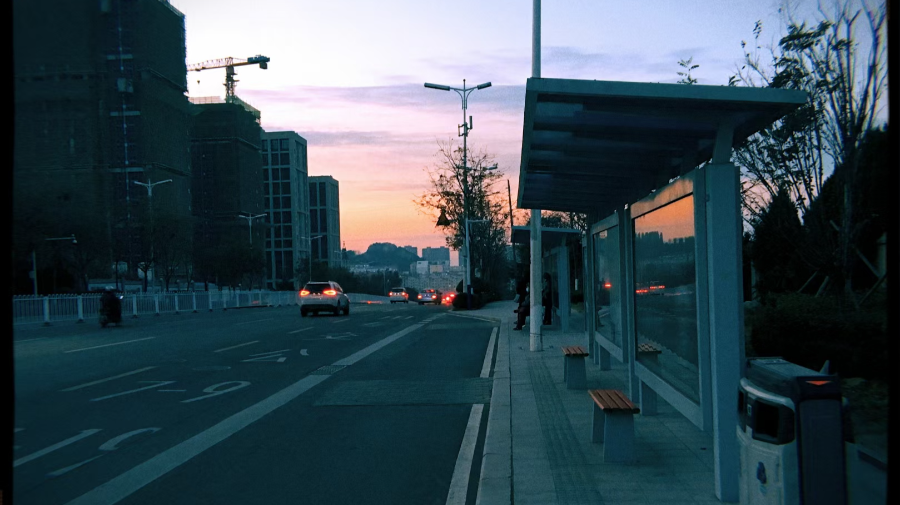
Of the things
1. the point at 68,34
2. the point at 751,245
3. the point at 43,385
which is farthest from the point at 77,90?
the point at 751,245

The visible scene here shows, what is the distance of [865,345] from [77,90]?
8.47 meters

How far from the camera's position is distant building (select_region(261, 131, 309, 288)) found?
13875 centimetres

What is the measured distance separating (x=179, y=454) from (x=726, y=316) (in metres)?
5.06

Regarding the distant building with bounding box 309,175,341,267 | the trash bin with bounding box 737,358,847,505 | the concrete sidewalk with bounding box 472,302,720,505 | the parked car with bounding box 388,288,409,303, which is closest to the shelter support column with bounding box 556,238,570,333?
the concrete sidewalk with bounding box 472,302,720,505

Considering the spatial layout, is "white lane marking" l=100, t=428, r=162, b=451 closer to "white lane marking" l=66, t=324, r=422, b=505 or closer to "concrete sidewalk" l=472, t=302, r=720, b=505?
"white lane marking" l=66, t=324, r=422, b=505

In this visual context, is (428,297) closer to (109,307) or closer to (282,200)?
(109,307)

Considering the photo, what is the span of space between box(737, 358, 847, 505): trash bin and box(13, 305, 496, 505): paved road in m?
2.44

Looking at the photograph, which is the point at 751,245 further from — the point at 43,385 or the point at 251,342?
the point at 43,385

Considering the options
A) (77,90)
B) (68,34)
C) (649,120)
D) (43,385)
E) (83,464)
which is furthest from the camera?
(83,464)

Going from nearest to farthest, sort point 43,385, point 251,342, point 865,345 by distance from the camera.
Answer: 1. point 43,385
2. point 865,345
3. point 251,342

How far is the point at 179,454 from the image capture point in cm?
705

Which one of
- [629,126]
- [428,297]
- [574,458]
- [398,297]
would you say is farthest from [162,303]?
[629,126]

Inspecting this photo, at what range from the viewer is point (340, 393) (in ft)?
35.9

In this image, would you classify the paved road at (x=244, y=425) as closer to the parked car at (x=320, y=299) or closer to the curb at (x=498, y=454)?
the curb at (x=498, y=454)
